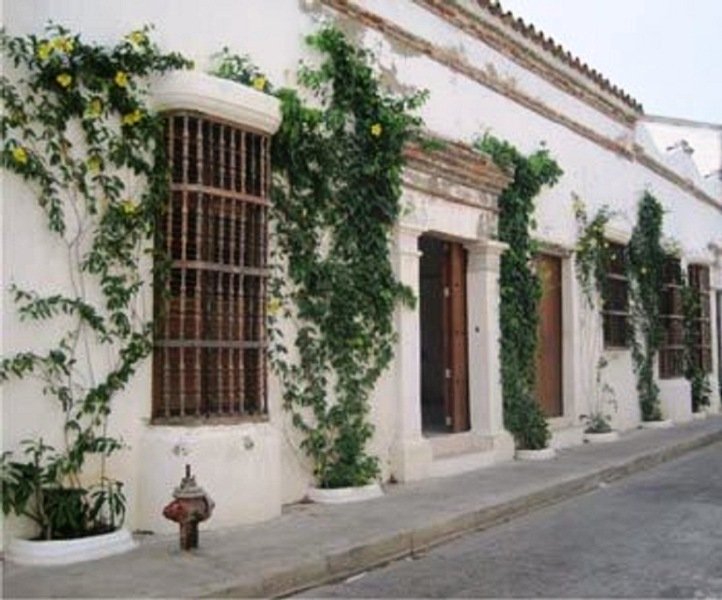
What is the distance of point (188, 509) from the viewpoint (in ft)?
20.0

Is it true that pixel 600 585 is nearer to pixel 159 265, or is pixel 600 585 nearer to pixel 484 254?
pixel 159 265

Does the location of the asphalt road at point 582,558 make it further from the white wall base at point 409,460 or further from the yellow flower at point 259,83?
the yellow flower at point 259,83

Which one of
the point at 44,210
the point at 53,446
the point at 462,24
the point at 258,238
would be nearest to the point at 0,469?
Answer: the point at 53,446

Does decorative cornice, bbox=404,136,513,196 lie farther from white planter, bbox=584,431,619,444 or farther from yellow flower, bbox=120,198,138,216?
white planter, bbox=584,431,619,444

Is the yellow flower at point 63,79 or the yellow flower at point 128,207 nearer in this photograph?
the yellow flower at point 63,79

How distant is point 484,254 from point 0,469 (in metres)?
6.47

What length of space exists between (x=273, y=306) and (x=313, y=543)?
2137 millimetres

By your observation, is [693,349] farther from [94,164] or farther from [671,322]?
[94,164]

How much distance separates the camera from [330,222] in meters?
8.69

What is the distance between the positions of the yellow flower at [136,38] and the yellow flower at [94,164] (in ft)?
2.92

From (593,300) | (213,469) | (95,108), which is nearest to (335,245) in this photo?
(213,469)

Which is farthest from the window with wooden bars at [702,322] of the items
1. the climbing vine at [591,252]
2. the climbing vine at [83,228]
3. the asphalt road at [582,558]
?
the climbing vine at [83,228]

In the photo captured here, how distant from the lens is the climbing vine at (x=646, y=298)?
51.8ft

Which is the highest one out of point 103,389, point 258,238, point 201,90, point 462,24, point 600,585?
point 462,24
